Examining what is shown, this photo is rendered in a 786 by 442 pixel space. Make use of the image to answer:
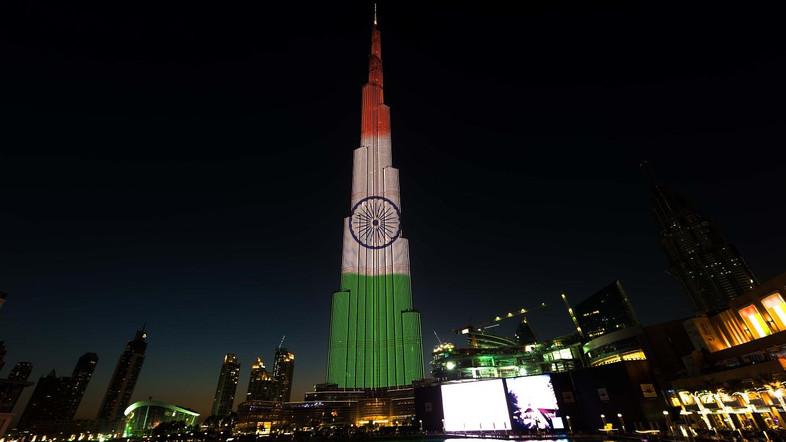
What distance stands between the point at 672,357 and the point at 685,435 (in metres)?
25.6

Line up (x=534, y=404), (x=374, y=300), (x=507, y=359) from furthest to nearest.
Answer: (x=374, y=300)
(x=507, y=359)
(x=534, y=404)

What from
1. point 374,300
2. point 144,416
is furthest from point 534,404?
point 144,416

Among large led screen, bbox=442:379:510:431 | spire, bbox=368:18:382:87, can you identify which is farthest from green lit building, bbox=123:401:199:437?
spire, bbox=368:18:382:87

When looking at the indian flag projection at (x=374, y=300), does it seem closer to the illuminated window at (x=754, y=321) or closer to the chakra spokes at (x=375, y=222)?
the chakra spokes at (x=375, y=222)

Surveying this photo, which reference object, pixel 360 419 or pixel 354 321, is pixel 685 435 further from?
pixel 360 419

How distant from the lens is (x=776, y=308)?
127 feet

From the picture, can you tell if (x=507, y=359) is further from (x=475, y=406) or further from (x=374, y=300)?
(x=475, y=406)

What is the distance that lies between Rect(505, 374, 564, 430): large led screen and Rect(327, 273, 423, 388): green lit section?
3091 inches

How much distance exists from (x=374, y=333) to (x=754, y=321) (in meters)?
111

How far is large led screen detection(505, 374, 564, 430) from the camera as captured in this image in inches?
2126

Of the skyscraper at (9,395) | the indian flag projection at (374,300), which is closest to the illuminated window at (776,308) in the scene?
the skyscraper at (9,395)

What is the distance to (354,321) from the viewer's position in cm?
13438

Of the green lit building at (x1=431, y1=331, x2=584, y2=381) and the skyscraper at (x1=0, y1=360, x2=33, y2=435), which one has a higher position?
the green lit building at (x1=431, y1=331, x2=584, y2=381)

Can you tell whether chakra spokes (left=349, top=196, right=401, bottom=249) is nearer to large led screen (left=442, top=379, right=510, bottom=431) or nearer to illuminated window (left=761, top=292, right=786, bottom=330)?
large led screen (left=442, top=379, right=510, bottom=431)
